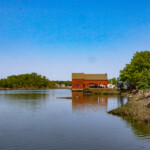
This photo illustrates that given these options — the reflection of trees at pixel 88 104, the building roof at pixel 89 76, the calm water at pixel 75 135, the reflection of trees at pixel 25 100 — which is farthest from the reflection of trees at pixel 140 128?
the building roof at pixel 89 76

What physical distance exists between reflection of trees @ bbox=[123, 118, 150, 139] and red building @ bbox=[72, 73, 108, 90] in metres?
99.2

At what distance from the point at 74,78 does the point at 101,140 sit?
10773 centimetres

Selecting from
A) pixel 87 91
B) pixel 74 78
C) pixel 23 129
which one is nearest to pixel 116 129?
pixel 23 129

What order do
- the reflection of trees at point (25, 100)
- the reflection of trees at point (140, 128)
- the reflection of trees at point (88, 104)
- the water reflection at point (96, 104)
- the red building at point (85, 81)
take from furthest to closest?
the red building at point (85, 81) → the reflection of trees at point (25, 100) → the reflection of trees at point (88, 104) → the water reflection at point (96, 104) → the reflection of trees at point (140, 128)

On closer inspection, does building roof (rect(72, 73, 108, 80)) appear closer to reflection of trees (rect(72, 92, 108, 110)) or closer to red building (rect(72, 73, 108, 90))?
red building (rect(72, 73, 108, 90))

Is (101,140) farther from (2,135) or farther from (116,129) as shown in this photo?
(2,135)

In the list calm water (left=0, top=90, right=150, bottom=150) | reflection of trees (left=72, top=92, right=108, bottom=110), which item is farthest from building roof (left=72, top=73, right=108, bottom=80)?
calm water (left=0, top=90, right=150, bottom=150)

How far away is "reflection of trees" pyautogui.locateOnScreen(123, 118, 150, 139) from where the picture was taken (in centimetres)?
2150

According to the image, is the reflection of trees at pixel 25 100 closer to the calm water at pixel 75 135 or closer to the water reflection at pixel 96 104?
the water reflection at pixel 96 104

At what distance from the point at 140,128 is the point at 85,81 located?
343 feet

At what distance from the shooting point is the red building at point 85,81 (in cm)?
12738

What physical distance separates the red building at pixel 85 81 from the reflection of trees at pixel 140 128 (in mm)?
99194

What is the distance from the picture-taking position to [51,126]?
85.6 feet

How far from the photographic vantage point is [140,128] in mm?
23953
